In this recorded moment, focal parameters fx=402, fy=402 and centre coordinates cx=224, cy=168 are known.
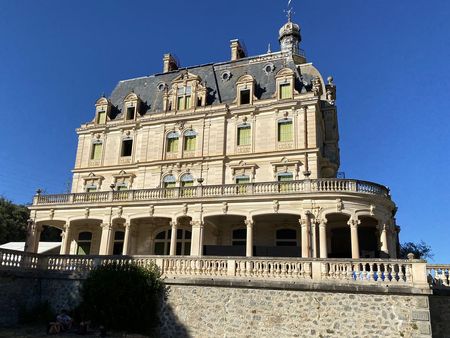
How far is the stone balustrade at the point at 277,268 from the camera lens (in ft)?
44.8

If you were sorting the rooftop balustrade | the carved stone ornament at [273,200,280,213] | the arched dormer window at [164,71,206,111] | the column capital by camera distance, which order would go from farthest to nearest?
the arched dormer window at [164,71,206,111] < the carved stone ornament at [273,200,280,213] < the column capital < the rooftop balustrade

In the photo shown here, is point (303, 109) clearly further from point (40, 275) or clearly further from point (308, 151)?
point (40, 275)

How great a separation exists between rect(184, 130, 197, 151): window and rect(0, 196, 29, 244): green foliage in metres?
19.5

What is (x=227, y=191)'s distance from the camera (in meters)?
22.4

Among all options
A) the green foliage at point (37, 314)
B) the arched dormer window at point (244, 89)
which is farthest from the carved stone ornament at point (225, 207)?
the green foliage at point (37, 314)

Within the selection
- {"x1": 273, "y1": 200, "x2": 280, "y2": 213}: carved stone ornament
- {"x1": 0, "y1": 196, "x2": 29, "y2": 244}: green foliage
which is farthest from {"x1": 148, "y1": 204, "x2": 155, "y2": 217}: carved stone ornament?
{"x1": 0, "y1": 196, "x2": 29, "y2": 244}: green foliage

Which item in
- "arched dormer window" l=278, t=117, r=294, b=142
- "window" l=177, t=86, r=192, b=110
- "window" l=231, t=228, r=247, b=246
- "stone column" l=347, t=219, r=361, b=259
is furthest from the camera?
"window" l=177, t=86, r=192, b=110

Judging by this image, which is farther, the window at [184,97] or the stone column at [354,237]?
the window at [184,97]

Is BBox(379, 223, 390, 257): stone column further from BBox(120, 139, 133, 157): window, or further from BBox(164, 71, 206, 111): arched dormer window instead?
BBox(120, 139, 133, 157): window

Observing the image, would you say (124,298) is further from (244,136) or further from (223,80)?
(223,80)

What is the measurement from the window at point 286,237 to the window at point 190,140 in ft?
28.1

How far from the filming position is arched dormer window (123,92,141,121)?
1215 inches

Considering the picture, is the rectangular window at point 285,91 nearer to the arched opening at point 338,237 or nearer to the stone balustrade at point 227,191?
the stone balustrade at point 227,191

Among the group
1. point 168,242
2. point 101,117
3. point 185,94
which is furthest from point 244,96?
point 101,117
